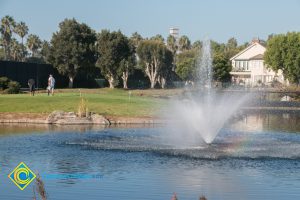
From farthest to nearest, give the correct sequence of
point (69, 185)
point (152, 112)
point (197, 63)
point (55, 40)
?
point (197, 63)
point (55, 40)
point (152, 112)
point (69, 185)

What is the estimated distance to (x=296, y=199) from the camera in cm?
1716

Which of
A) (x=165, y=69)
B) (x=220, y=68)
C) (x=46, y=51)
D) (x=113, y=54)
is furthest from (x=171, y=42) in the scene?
(x=46, y=51)

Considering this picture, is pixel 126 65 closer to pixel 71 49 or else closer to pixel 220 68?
pixel 71 49

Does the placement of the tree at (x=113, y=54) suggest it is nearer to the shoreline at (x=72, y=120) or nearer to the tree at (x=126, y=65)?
the tree at (x=126, y=65)

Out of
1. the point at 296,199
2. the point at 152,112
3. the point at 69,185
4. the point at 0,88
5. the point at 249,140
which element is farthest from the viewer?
the point at 0,88

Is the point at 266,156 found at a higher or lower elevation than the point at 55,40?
lower

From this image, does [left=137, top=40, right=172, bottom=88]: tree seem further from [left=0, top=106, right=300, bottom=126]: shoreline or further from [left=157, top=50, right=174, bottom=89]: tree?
[left=0, top=106, right=300, bottom=126]: shoreline

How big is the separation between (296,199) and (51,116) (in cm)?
2682

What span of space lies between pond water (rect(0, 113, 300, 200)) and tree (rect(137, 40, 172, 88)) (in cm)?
8050

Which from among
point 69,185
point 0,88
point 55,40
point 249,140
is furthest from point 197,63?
point 69,185

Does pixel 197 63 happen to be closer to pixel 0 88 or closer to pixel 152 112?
pixel 0 88

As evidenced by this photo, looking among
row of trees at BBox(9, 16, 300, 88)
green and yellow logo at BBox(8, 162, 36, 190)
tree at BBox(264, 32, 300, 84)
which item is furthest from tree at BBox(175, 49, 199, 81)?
green and yellow logo at BBox(8, 162, 36, 190)

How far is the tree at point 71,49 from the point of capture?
8425 cm

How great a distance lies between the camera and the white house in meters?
129
